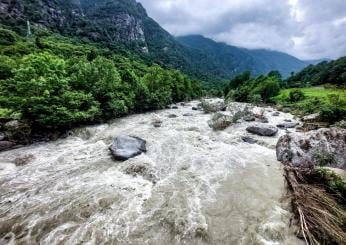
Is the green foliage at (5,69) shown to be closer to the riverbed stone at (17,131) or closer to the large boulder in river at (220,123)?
the riverbed stone at (17,131)

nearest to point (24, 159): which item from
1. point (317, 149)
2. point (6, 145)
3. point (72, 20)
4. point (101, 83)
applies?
point (6, 145)

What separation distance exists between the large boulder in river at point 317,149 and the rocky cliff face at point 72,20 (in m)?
99.4

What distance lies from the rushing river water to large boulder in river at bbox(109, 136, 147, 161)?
59cm

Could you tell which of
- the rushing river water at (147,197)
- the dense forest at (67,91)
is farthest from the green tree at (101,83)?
the rushing river water at (147,197)

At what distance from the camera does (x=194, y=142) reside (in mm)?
19844

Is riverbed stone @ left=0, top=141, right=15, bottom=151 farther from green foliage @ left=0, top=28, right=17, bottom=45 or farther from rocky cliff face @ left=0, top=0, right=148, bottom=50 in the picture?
rocky cliff face @ left=0, top=0, right=148, bottom=50

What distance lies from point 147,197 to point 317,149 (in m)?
11.0

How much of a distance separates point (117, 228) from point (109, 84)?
23.5 m

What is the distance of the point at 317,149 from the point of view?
1312 centimetres

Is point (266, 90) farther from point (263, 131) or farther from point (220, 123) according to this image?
point (263, 131)

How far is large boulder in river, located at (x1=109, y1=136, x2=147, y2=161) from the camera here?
15.4 meters

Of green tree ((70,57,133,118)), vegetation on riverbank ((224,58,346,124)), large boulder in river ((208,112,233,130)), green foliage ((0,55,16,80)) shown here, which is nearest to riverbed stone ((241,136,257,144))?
large boulder in river ((208,112,233,130))

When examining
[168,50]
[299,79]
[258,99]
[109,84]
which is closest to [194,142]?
[109,84]

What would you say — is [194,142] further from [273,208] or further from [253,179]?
[273,208]
